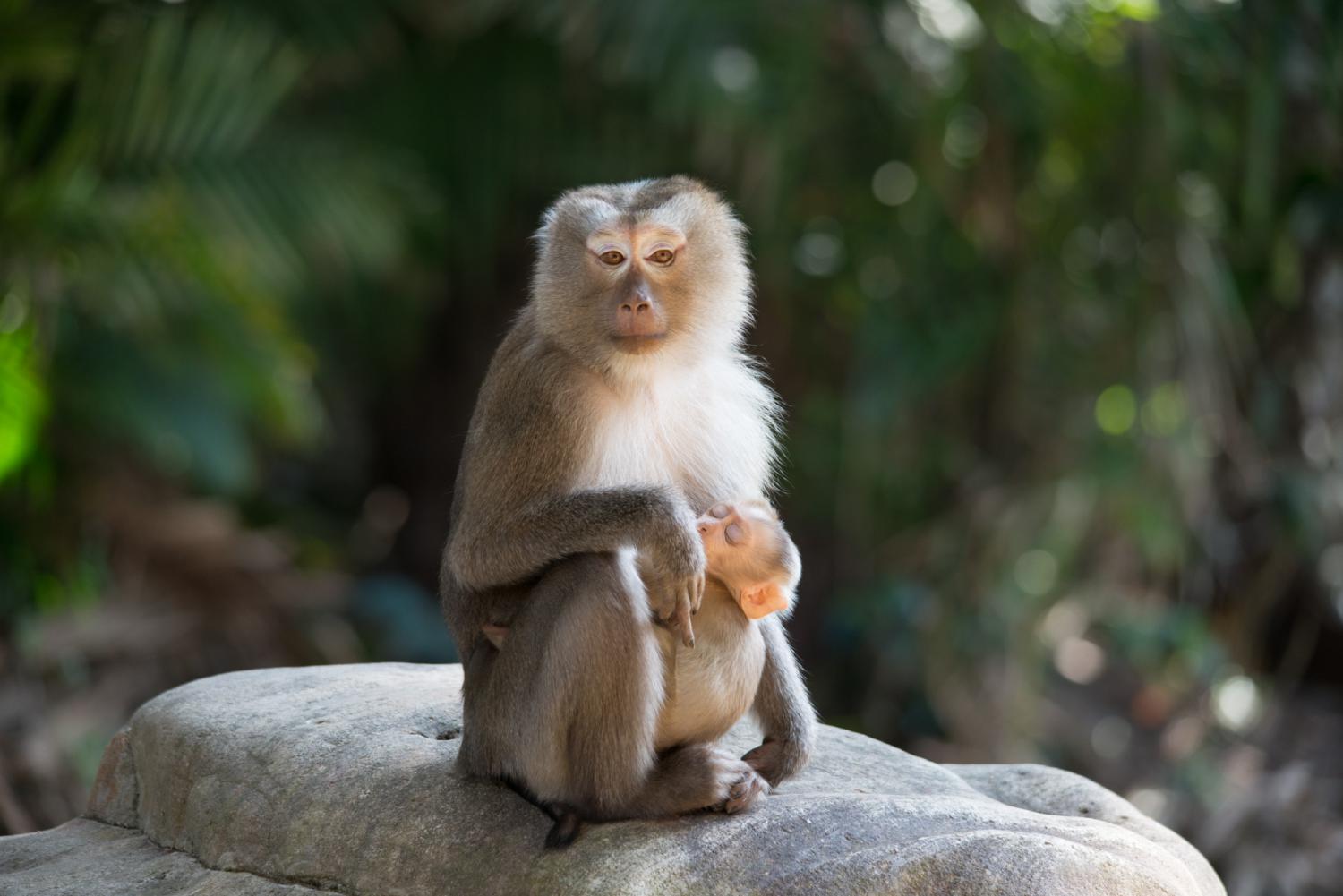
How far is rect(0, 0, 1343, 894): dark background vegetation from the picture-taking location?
27.0ft

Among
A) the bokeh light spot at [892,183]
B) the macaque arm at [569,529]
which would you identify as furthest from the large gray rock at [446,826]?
the bokeh light spot at [892,183]

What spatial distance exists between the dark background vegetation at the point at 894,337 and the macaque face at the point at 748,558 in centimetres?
430

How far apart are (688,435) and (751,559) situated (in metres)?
0.56

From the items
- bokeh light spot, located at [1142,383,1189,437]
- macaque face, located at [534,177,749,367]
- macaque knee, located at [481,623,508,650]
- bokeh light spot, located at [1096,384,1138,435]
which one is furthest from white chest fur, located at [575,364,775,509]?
bokeh light spot, located at [1096,384,1138,435]

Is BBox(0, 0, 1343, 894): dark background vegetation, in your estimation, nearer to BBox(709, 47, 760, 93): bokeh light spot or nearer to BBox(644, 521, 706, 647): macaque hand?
BBox(709, 47, 760, 93): bokeh light spot

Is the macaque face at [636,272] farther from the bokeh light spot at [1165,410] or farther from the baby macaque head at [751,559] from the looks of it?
the bokeh light spot at [1165,410]

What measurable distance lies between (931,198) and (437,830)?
600 centimetres

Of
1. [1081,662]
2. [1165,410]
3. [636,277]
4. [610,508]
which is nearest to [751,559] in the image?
[610,508]

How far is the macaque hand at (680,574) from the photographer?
12.9 feet

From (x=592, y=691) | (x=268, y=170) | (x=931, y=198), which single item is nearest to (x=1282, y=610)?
(x=931, y=198)

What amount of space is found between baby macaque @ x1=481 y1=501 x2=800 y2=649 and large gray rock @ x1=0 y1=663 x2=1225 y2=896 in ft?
1.85

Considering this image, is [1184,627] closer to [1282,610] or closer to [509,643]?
[1282,610]

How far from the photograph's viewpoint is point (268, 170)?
8922mm

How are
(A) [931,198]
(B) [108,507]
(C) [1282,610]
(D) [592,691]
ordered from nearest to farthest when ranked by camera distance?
(D) [592,691] < (B) [108,507] < (A) [931,198] < (C) [1282,610]
